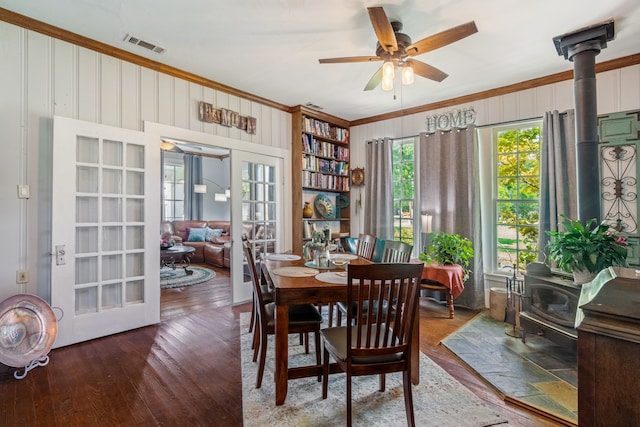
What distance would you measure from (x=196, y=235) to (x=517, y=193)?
6.67 m

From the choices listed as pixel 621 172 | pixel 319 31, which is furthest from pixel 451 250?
pixel 319 31

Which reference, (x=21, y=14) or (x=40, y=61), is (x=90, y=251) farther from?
(x=21, y=14)

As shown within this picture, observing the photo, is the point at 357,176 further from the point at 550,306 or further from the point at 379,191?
the point at 550,306

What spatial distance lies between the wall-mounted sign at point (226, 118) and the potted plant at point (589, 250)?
364 cm

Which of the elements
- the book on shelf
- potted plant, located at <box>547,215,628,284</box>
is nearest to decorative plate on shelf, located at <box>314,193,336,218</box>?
the book on shelf

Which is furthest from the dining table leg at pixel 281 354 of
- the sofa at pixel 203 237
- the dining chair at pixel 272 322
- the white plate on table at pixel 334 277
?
the sofa at pixel 203 237

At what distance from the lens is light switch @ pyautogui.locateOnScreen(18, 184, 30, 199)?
255 cm

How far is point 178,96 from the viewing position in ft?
11.5

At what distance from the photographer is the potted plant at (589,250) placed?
2.32 metres

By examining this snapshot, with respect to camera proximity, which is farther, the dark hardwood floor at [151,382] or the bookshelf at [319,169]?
the bookshelf at [319,169]

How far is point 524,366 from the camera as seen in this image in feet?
7.97

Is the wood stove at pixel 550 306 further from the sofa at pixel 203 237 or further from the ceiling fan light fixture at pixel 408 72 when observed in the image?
the sofa at pixel 203 237

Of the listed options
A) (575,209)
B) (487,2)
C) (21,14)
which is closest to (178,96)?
(21,14)

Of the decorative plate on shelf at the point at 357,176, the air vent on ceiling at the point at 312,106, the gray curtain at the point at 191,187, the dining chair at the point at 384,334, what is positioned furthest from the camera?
the gray curtain at the point at 191,187
